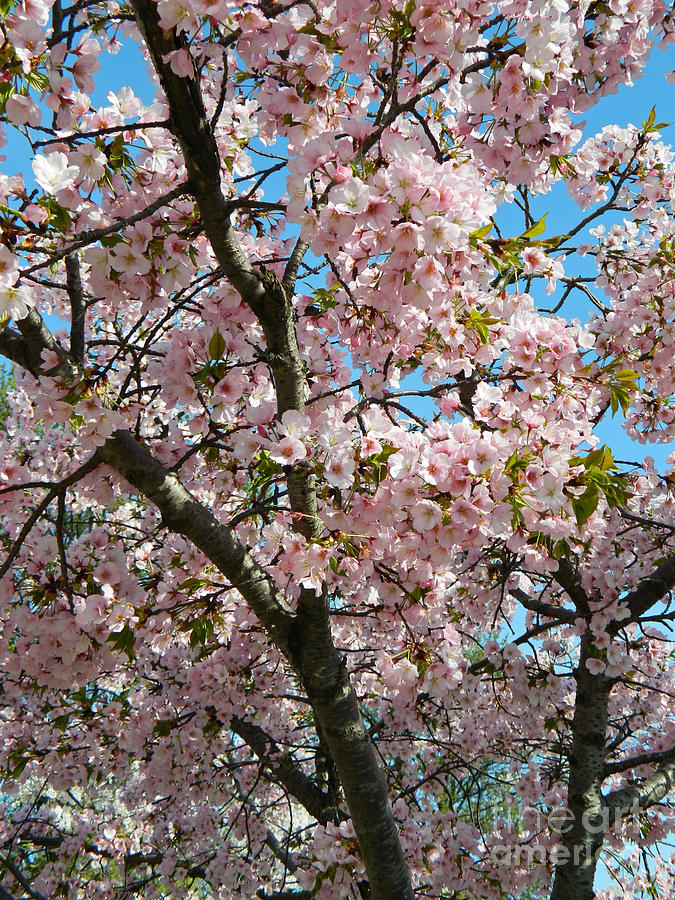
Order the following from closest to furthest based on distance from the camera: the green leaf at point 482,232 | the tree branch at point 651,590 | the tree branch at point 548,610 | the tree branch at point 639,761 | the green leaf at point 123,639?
the green leaf at point 482,232 → the green leaf at point 123,639 → the tree branch at point 651,590 → the tree branch at point 639,761 → the tree branch at point 548,610

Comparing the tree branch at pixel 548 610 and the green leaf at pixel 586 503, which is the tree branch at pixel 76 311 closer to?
the green leaf at pixel 586 503

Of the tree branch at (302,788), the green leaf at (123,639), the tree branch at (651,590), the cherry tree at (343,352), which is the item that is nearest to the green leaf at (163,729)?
the cherry tree at (343,352)

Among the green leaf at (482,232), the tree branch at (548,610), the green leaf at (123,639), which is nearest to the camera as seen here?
the green leaf at (482,232)

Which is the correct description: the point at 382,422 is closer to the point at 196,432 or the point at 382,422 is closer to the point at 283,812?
the point at 196,432

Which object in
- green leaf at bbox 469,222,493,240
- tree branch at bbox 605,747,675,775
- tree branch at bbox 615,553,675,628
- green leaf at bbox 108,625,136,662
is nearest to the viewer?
green leaf at bbox 469,222,493,240

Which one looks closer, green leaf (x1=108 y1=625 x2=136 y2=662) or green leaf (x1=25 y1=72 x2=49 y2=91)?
green leaf (x1=25 y1=72 x2=49 y2=91)

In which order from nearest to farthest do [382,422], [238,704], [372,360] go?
[382,422] → [372,360] → [238,704]

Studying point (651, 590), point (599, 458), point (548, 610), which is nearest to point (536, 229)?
point (599, 458)

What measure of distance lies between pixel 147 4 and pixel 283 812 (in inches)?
370

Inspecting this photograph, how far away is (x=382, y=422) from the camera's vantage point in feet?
6.86

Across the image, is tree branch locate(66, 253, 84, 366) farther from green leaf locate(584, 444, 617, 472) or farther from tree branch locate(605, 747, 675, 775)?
tree branch locate(605, 747, 675, 775)

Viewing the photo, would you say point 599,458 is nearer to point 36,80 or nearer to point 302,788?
point 36,80

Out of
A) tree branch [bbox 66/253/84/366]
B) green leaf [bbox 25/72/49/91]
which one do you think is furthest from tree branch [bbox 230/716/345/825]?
green leaf [bbox 25/72/49/91]

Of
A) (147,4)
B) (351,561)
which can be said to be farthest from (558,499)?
(147,4)
